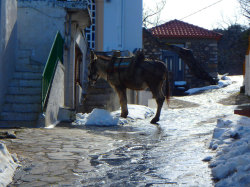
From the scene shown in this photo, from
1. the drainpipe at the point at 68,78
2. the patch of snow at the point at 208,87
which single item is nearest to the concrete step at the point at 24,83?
the drainpipe at the point at 68,78

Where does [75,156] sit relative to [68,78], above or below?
below

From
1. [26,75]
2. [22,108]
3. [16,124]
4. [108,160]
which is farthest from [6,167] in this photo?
[26,75]

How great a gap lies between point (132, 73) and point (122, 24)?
24.8ft

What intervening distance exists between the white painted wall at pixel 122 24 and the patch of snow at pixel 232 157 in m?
11.9

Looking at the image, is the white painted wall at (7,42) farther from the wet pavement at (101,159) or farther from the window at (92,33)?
the window at (92,33)

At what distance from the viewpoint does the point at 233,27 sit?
43.7 m

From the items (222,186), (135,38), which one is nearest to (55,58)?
(222,186)

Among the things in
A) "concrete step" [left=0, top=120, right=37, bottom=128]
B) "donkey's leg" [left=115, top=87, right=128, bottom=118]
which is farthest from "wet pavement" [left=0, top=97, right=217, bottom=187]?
"donkey's leg" [left=115, top=87, right=128, bottom=118]

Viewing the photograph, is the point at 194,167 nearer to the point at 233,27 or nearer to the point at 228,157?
the point at 228,157

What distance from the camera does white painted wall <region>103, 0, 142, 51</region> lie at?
17.0 meters

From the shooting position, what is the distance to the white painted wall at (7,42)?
8477 millimetres

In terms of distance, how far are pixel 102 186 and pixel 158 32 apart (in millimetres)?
26215

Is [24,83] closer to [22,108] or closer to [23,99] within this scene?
[23,99]

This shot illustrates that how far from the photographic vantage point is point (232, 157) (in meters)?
3.83
